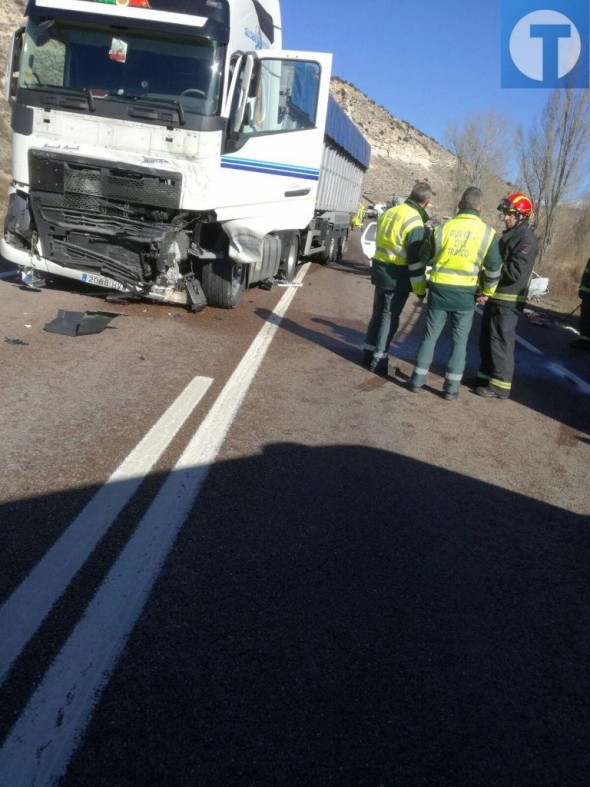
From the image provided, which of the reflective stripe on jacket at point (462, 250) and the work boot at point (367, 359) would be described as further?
the work boot at point (367, 359)

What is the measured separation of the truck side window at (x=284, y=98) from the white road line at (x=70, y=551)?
5.17m

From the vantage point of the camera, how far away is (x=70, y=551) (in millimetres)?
3016

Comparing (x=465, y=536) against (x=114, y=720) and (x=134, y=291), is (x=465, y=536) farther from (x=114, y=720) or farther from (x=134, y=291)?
(x=134, y=291)

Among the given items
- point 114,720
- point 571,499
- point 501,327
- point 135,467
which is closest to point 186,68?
point 501,327

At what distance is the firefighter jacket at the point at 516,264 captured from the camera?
6.75 meters

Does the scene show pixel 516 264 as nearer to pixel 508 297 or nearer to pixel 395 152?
pixel 508 297

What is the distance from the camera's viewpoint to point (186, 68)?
749 centimetres

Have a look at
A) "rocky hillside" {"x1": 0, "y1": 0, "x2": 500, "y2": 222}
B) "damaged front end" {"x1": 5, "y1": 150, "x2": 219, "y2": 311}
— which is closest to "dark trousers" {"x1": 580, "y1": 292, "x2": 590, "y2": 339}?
"damaged front end" {"x1": 5, "y1": 150, "x2": 219, "y2": 311}

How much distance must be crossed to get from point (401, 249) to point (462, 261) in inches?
28.4

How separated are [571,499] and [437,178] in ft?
306

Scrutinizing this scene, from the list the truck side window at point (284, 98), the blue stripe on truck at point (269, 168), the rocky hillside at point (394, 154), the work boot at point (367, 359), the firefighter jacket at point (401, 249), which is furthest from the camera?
the rocky hillside at point (394, 154)

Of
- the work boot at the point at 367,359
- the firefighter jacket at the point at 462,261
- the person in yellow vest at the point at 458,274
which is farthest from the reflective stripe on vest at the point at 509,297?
the work boot at the point at 367,359

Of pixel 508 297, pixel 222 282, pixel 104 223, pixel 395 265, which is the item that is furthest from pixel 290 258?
pixel 508 297

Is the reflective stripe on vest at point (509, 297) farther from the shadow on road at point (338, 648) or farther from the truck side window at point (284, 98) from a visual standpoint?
the truck side window at point (284, 98)
